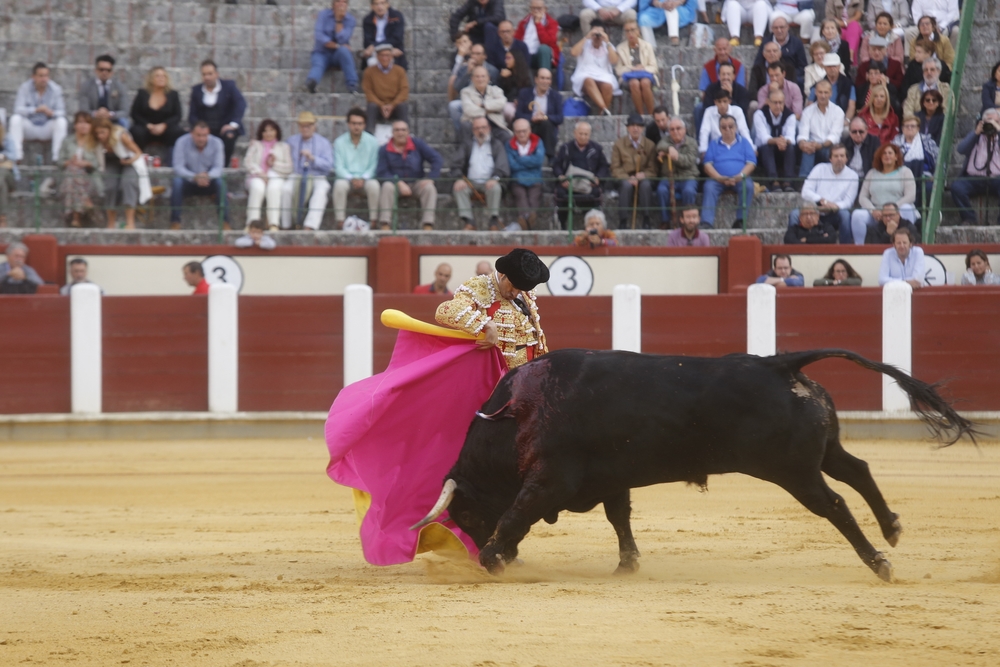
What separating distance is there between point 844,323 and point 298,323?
3.87 metres

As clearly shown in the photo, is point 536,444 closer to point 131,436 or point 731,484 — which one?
point 731,484

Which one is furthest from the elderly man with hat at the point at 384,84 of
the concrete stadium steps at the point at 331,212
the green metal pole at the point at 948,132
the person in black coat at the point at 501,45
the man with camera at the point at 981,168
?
the man with camera at the point at 981,168

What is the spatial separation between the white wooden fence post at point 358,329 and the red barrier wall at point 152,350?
101 centimetres

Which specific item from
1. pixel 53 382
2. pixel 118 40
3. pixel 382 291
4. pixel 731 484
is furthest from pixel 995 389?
pixel 118 40

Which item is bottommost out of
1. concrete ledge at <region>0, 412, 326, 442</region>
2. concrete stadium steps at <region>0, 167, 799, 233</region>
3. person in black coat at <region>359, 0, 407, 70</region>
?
concrete ledge at <region>0, 412, 326, 442</region>

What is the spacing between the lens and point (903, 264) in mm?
9156

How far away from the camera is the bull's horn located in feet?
13.6

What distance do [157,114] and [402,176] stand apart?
7.16 ft

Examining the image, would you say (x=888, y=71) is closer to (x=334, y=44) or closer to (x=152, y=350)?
(x=334, y=44)

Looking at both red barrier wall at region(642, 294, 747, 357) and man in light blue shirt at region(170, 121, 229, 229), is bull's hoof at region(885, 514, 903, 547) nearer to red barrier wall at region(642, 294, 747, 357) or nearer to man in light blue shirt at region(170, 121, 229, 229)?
red barrier wall at region(642, 294, 747, 357)

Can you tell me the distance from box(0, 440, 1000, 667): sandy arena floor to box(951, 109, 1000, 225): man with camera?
3.49m

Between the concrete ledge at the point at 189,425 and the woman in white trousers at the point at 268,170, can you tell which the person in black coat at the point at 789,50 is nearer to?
the concrete ledge at the point at 189,425

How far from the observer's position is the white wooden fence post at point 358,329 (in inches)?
356

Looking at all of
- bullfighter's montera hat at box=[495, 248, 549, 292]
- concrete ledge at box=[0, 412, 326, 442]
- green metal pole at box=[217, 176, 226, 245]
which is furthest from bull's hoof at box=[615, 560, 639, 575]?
green metal pole at box=[217, 176, 226, 245]
